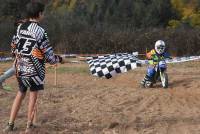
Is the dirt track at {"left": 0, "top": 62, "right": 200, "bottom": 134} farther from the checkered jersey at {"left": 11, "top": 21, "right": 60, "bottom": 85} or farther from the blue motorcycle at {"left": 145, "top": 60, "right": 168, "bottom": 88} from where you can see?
the checkered jersey at {"left": 11, "top": 21, "right": 60, "bottom": 85}

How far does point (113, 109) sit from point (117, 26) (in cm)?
2612

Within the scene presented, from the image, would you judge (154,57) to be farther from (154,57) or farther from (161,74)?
(161,74)

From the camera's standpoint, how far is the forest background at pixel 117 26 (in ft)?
87.0

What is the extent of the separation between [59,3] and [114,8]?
960 cm

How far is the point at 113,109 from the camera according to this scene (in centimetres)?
987

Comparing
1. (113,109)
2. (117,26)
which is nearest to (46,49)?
(113,109)

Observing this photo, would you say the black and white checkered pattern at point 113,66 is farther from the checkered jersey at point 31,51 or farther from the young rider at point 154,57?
the young rider at point 154,57

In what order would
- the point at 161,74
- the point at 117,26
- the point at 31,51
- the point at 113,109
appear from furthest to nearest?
the point at 117,26 < the point at 161,74 < the point at 113,109 < the point at 31,51

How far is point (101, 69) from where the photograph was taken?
33.2ft

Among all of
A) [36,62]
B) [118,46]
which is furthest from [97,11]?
[36,62]

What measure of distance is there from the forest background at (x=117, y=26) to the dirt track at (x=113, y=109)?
11.9 metres

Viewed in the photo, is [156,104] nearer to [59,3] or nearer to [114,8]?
[114,8]

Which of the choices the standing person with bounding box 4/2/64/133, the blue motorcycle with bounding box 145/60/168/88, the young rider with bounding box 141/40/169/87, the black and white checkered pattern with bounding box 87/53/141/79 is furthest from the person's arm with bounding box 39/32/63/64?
the young rider with bounding box 141/40/169/87

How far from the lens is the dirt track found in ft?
27.1
